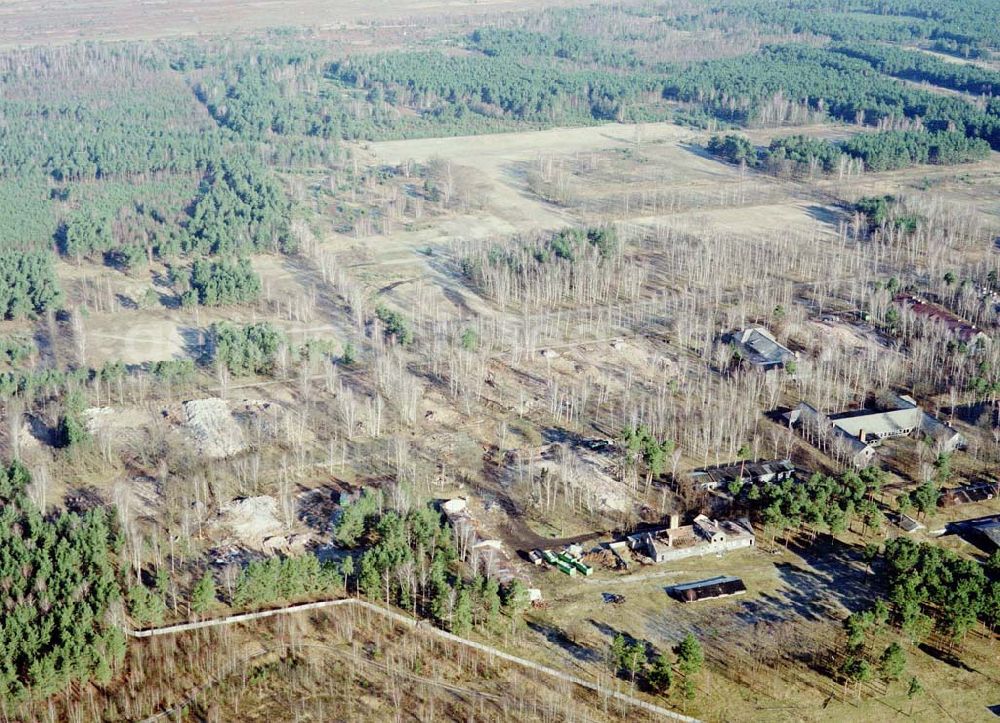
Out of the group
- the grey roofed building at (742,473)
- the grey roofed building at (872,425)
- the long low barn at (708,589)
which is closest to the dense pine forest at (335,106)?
the grey roofed building at (742,473)

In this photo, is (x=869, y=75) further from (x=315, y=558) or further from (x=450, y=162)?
(x=315, y=558)

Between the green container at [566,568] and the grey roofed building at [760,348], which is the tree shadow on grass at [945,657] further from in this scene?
the grey roofed building at [760,348]

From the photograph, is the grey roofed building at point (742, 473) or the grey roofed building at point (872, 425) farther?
the grey roofed building at point (872, 425)

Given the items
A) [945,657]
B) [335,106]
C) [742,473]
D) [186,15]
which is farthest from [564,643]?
[186,15]

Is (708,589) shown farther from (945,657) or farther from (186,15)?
(186,15)

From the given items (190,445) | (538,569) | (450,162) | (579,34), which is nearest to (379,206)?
(450,162)

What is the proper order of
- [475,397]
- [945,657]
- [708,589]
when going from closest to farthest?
[945,657]
[708,589]
[475,397]

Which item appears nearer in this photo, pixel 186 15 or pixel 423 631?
pixel 423 631
